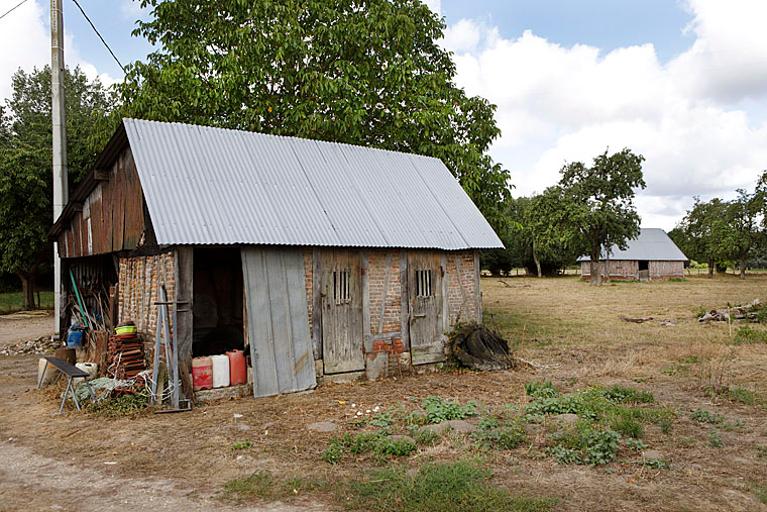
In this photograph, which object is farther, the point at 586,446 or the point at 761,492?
the point at 586,446

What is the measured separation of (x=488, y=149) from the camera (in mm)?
20188

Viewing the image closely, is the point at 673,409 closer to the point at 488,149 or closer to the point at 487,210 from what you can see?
the point at 487,210

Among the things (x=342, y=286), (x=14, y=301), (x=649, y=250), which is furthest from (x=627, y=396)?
(x=649, y=250)

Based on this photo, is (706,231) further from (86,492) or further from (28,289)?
(86,492)

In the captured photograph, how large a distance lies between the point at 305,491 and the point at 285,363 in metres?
4.84

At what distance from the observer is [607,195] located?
1797 inches

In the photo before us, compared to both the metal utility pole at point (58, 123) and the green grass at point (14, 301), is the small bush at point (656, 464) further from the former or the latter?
the green grass at point (14, 301)

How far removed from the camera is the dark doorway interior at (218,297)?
14906 mm

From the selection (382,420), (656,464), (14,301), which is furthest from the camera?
(14,301)

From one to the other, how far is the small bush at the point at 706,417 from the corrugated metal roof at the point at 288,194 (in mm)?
5924

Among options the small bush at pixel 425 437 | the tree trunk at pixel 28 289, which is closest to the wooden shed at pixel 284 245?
the small bush at pixel 425 437

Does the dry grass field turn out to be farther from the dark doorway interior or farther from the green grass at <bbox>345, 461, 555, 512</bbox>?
the dark doorway interior

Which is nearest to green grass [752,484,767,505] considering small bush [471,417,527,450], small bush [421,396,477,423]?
small bush [471,417,527,450]

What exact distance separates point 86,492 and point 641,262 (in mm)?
55936
